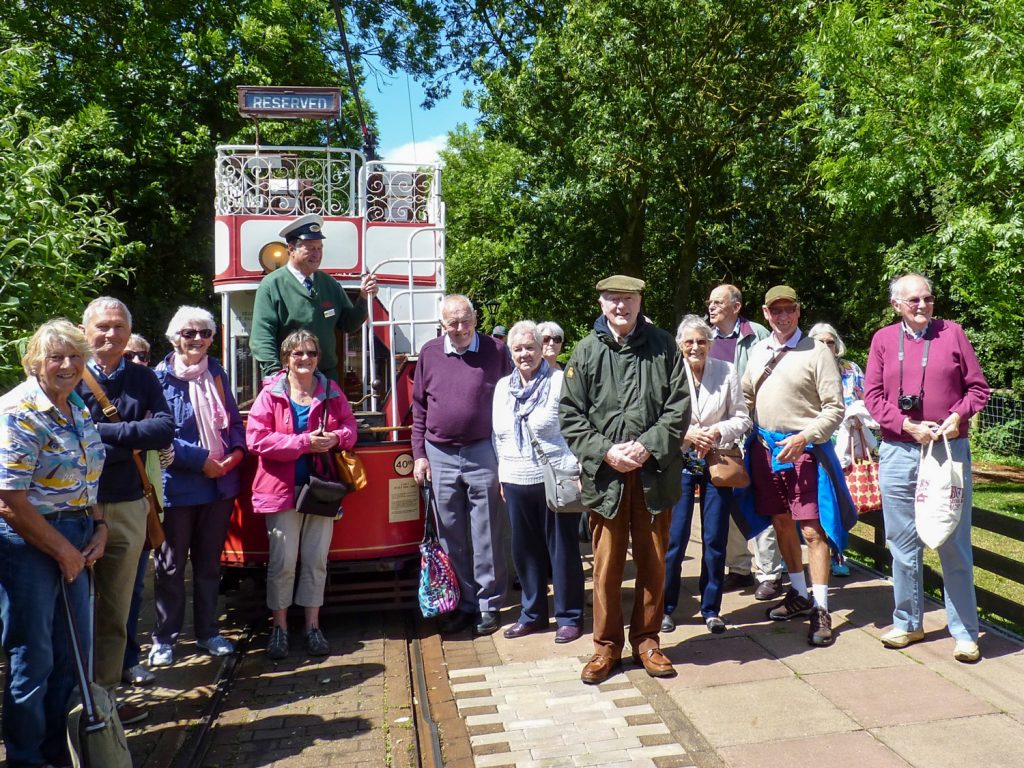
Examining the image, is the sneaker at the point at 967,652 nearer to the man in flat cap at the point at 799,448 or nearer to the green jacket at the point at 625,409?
the man in flat cap at the point at 799,448

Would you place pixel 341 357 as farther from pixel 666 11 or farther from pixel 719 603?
pixel 666 11

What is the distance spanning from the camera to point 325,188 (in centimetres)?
916

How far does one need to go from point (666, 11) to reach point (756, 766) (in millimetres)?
13455

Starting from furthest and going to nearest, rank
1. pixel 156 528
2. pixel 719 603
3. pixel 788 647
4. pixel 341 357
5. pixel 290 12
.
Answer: pixel 290 12 → pixel 341 357 → pixel 719 603 → pixel 788 647 → pixel 156 528

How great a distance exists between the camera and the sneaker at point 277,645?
18.5ft

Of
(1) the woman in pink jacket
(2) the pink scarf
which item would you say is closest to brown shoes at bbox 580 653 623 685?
(1) the woman in pink jacket

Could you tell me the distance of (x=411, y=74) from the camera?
20984 millimetres

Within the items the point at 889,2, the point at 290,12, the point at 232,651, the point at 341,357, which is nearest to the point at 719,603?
the point at 232,651

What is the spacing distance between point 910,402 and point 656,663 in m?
2.03

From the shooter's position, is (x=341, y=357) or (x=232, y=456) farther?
(x=341, y=357)

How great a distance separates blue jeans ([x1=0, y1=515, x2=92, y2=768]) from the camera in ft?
12.2

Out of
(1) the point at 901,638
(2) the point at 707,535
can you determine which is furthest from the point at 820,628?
(2) the point at 707,535

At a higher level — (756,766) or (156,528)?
(156,528)

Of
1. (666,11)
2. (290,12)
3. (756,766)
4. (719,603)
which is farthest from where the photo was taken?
(290,12)
